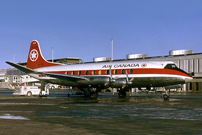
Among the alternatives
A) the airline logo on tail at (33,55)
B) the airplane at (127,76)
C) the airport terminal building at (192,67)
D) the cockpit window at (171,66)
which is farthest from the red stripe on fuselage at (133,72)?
the airport terminal building at (192,67)

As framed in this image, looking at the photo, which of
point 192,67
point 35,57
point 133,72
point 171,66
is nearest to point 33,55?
point 35,57

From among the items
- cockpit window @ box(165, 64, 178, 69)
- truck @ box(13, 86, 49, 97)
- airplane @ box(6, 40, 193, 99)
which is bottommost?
truck @ box(13, 86, 49, 97)

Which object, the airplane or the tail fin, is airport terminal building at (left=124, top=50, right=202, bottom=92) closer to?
the airplane

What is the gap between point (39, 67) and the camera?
1961 inches

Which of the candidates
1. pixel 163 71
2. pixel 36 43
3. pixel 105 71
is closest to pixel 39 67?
pixel 36 43

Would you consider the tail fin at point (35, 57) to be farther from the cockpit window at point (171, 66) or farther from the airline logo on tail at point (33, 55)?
the cockpit window at point (171, 66)

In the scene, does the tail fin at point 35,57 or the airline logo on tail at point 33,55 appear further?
the airline logo on tail at point 33,55

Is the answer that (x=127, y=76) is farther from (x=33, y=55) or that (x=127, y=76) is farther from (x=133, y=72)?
(x=33, y=55)

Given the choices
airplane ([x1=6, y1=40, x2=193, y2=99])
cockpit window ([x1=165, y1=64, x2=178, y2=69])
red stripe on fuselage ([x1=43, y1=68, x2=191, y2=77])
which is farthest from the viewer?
cockpit window ([x1=165, y1=64, x2=178, y2=69])

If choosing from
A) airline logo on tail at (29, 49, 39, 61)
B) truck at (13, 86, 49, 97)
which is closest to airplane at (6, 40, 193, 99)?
truck at (13, 86, 49, 97)

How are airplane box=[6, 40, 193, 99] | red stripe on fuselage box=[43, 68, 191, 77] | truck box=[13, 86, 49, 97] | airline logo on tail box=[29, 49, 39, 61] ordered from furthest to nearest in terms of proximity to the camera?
airline logo on tail box=[29, 49, 39, 61] < truck box=[13, 86, 49, 97] < red stripe on fuselage box=[43, 68, 191, 77] < airplane box=[6, 40, 193, 99]

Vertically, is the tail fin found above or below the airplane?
above

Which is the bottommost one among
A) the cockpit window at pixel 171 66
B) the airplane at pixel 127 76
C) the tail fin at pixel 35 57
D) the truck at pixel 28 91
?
the truck at pixel 28 91

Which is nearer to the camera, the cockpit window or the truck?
the cockpit window
